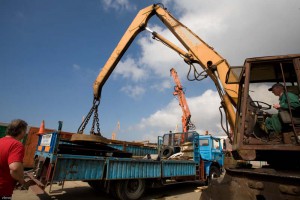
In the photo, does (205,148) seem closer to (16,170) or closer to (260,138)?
(260,138)

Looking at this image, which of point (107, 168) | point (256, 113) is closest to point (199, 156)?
point (107, 168)

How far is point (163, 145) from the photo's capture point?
1151cm

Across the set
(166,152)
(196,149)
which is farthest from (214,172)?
(166,152)

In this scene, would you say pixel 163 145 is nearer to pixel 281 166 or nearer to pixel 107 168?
pixel 107 168

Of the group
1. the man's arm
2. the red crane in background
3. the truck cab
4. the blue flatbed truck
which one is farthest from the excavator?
the red crane in background

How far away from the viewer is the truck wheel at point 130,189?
703cm

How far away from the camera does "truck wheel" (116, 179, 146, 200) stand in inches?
277

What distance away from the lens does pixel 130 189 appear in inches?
293

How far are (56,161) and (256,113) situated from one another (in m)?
4.90

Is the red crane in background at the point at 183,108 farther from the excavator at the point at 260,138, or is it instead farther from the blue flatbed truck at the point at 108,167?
the excavator at the point at 260,138

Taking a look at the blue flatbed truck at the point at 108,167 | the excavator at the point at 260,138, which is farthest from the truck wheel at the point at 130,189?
the excavator at the point at 260,138

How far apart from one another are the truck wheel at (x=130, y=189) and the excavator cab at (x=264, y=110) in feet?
15.9

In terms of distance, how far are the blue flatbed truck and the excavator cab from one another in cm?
436

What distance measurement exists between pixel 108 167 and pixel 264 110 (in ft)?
15.7
